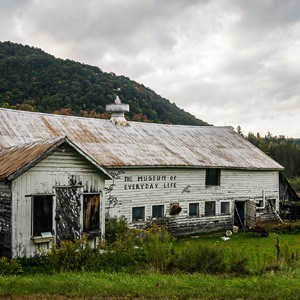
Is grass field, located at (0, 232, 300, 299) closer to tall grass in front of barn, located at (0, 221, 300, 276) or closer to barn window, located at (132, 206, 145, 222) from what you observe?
tall grass in front of barn, located at (0, 221, 300, 276)

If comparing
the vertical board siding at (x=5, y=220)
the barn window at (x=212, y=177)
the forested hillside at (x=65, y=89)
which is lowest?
the vertical board siding at (x=5, y=220)

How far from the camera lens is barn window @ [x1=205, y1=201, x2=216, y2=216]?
26.4 meters

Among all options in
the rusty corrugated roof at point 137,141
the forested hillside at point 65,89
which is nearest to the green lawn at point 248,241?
the rusty corrugated roof at point 137,141

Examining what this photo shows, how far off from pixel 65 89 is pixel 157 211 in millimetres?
30099

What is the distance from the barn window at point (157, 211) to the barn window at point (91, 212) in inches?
300

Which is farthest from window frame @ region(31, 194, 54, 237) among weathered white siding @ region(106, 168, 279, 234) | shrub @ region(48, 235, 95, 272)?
weathered white siding @ region(106, 168, 279, 234)

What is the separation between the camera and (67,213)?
15.2m

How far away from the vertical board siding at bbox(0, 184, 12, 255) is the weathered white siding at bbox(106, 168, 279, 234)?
757 centimetres

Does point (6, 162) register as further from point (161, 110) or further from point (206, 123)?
point (206, 123)

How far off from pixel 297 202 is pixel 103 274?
25.1 metres

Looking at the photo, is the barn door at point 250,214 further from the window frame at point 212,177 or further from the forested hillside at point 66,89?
the forested hillside at point 66,89

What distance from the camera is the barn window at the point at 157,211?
23595 mm

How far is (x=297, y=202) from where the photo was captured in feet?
109

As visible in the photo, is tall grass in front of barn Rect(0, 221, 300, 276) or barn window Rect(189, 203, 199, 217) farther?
barn window Rect(189, 203, 199, 217)
